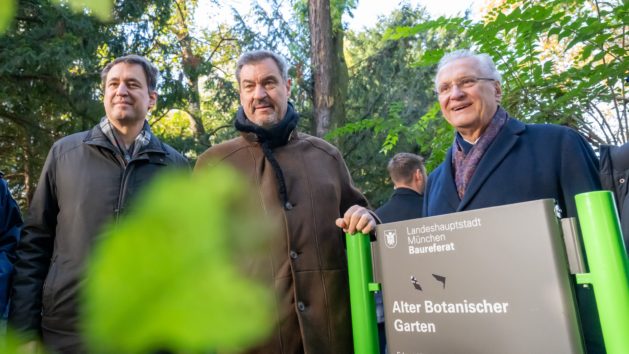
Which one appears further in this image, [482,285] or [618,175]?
[618,175]

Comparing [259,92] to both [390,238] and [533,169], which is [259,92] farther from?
[533,169]

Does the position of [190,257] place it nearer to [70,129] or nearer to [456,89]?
[456,89]

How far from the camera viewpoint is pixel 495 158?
185 centimetres

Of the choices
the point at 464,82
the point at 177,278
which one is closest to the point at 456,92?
the point at 464,82

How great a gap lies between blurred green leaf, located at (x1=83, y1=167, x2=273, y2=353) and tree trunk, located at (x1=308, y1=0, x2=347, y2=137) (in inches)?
291

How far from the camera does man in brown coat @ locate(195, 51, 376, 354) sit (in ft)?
5.86

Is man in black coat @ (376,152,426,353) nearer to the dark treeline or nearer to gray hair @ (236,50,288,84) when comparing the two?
the dark treeline

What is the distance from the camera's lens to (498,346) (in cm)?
130

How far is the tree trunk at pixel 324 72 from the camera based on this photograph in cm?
770

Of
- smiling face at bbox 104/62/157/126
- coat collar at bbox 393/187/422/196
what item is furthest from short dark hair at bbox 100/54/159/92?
coat collar at bbox 393/187/422/196

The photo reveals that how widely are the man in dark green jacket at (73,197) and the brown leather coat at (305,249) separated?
337 millimetres

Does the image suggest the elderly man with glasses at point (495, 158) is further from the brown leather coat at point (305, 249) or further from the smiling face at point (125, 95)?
the smiling face at point (125, 95)

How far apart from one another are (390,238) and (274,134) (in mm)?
724

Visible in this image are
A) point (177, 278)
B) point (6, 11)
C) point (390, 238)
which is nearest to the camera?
point (177, 278)
